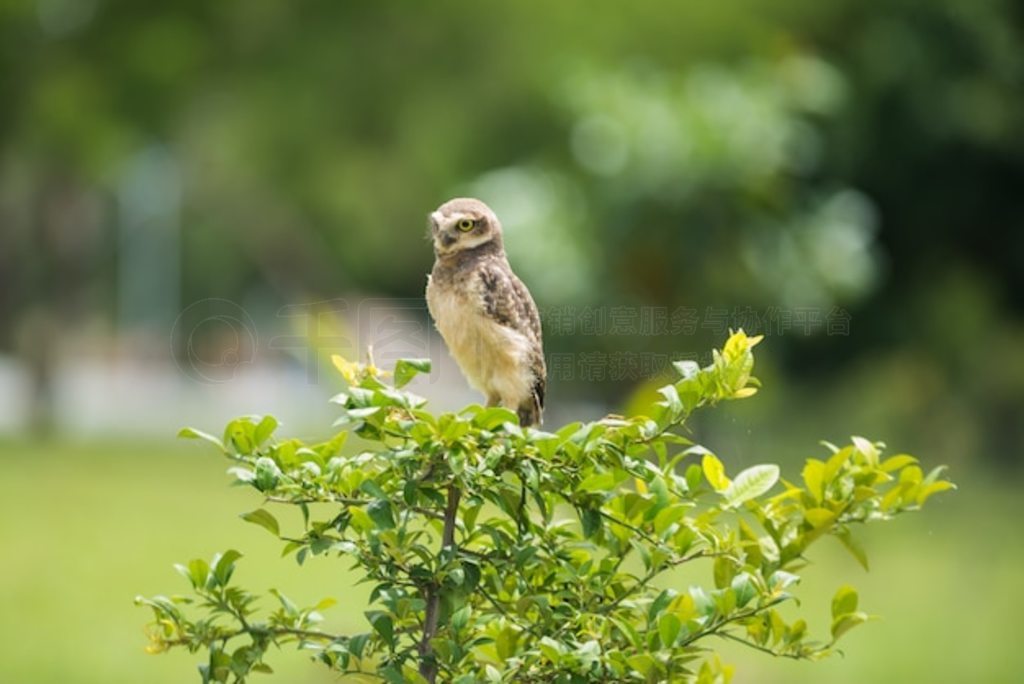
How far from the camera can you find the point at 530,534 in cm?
245

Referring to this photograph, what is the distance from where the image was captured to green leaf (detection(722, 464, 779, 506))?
2474 millimetres

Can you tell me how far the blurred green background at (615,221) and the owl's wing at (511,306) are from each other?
248 centimetres

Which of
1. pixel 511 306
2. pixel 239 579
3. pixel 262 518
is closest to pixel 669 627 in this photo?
pixel 262 518

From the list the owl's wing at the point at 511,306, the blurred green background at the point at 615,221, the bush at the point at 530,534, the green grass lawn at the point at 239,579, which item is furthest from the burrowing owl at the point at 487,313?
the blurred green background at the point at 615,221

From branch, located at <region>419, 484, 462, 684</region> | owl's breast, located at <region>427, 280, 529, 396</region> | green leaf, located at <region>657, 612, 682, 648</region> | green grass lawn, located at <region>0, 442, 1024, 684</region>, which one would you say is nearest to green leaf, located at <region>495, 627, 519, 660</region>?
branch, located at <region>419, 484, 462, 684</region>

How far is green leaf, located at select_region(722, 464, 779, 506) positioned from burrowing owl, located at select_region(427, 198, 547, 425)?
769 millimetres

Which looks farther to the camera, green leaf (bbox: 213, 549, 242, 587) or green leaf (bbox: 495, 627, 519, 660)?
green leaf (bbox: 213, 549, 242, 587)

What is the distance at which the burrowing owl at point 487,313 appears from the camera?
3.11 meters

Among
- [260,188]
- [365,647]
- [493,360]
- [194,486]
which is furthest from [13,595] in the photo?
[260,188]

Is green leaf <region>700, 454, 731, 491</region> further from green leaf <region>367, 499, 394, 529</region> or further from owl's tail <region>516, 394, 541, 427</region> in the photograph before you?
owl's tail <region>516, 394, 541, 427</region>

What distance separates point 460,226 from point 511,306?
0.75 ft

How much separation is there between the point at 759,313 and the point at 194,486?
704 cm

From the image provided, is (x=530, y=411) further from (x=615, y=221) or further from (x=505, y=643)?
(x=615, y=221)

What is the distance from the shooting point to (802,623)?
2.50 meters
